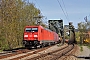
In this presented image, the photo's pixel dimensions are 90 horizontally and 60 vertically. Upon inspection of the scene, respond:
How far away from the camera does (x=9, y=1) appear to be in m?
35.3

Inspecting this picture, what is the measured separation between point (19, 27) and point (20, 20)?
1.68 meters

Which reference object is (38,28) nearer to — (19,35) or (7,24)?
(7,24)

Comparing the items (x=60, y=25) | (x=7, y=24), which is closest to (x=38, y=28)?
(x=7, y=24)

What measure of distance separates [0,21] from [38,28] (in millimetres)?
5650

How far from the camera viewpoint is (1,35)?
34.1 metres

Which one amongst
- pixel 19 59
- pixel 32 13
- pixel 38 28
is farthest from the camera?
pixel 32 13

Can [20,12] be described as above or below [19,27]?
above

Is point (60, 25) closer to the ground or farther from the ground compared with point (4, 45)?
farther from the ground

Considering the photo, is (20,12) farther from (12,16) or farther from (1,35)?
(1,35)

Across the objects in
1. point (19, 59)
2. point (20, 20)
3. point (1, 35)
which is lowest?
point (19, 59)

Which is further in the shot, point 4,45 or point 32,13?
point 32,13

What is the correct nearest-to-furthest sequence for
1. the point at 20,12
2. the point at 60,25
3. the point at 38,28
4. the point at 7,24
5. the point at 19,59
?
the point at 19,59 → the point at 38,28 → the point at 7,24 → the point at 20,12 → the point at 60,25

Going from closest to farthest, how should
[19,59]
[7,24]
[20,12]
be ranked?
[19,59], [7,24], [20,12]

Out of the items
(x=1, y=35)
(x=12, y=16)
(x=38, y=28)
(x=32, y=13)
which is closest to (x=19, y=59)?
(x=38, y=28)
